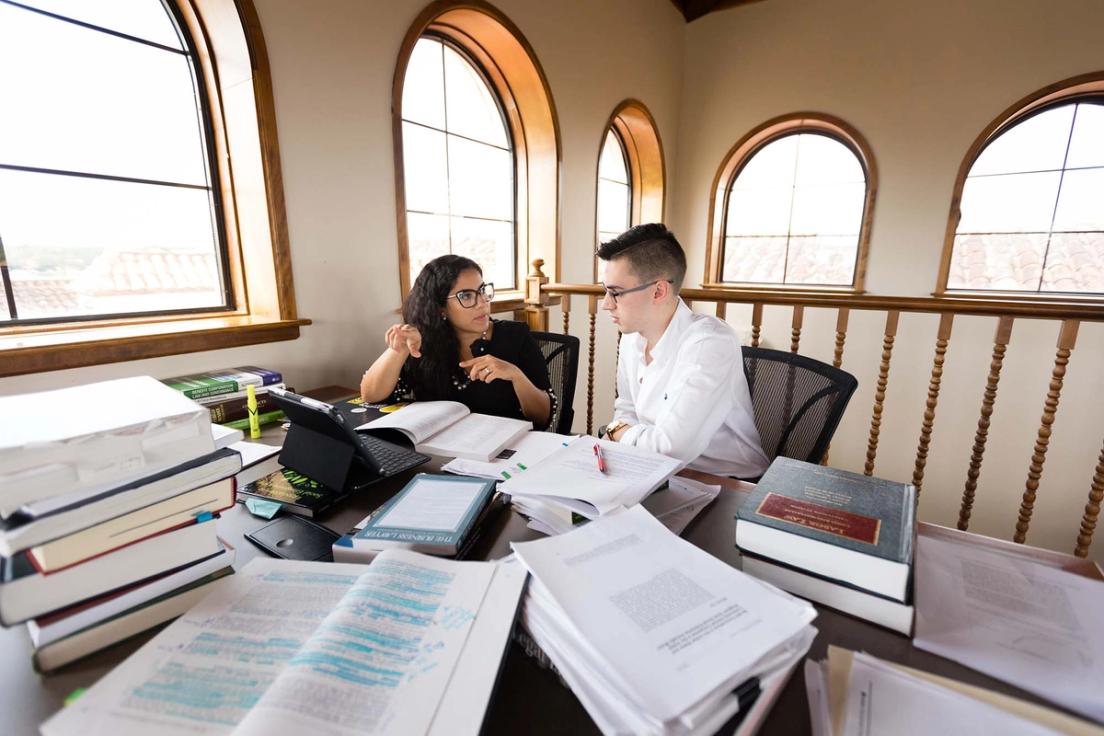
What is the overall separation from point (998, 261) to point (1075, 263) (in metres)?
0.38

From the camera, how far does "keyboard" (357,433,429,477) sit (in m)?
1.04

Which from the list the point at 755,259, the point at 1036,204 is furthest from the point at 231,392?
the point at 1036,204

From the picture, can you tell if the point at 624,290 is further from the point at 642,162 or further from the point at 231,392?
the point at 642,162

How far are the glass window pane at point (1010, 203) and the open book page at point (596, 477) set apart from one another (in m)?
3.77

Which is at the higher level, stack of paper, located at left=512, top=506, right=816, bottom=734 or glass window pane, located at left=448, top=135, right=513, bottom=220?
glass window pane, located at left=448, top=135, right=513, bottom=220

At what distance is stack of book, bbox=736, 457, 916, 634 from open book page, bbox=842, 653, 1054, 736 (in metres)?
0.11

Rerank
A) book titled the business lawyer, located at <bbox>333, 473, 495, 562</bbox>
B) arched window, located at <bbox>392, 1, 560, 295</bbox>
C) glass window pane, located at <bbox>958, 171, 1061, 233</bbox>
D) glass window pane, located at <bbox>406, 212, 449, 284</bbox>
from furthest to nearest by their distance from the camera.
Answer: glass window pane, located at <bbox>958, 171, 1061, 233</bbox>, glass window pane, located at <bbox>406, 212, 449, 284</bbox>, arched window, located at <bbox>392, 1, 560, 295</bbox>, book titled the business lawyer, located at <bbox>333, 473, 495, 562</bbox>

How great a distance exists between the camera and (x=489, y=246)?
3.16 meters

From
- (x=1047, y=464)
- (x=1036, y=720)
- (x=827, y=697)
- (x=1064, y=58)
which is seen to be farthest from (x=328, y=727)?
(x=1064, y=58)

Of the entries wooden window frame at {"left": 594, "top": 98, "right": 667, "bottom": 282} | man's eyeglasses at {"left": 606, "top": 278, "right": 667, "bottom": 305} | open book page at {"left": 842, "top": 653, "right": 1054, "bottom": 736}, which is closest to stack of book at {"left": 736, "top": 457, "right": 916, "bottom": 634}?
open book page at {"left": 842, "top": 653, "right": 1054, "bottom": 736}

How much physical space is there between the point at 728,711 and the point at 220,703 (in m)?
0.48

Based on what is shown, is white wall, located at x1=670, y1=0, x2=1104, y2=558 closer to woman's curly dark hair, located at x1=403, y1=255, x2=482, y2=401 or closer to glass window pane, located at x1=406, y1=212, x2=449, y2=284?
glass window pane, located at x1=406, y1=212, x2=449, y2=284

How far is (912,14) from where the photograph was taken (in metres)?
3.28

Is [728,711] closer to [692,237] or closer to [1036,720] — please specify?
[1036,720]
